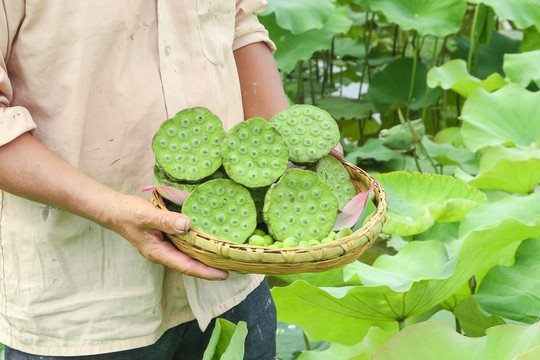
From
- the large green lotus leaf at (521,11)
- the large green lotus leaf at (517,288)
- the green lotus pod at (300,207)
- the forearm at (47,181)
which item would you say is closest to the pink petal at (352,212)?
the green lotus pod at (300,207)

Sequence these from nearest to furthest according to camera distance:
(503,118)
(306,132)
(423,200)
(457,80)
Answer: (306,132) < (423,200) < (503,118) < (457,80)

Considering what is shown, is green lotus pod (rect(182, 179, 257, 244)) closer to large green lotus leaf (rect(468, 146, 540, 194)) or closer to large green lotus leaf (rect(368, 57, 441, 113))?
large green lotus leaf (rect(468, 146, 540, 194))

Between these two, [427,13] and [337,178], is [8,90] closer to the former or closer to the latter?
[337,178]

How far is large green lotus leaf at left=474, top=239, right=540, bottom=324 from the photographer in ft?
4.31

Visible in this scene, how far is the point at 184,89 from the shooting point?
91 centimetres

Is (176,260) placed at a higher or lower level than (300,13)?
higher

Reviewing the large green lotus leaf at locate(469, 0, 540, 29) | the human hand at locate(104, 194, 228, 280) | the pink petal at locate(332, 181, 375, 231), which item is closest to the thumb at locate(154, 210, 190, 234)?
the human hand at locate(104, 194, 228, 280)

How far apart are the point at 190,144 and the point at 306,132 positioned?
0.55ft

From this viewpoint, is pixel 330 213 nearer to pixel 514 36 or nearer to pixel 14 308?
pixel 14 308

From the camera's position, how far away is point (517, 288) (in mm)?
1320

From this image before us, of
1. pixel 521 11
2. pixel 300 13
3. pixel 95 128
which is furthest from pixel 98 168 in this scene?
pixel 521 11

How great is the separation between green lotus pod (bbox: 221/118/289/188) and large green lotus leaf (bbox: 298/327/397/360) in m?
0.46

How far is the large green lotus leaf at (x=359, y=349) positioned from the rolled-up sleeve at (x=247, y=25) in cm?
56

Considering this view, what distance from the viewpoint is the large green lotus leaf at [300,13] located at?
7.51 feet
